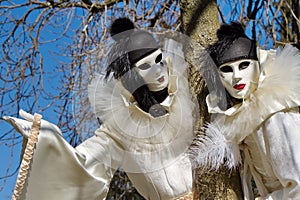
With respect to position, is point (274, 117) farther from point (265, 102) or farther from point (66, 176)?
point (66, 176)

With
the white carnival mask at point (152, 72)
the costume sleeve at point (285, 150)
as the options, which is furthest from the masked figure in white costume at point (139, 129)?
the costume sleeve at point (285, 150)

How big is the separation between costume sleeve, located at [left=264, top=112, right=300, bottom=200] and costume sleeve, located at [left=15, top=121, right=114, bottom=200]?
0.43m

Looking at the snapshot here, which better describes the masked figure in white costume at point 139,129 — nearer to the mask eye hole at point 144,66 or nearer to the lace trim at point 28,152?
the mask eye hole at point 144,66

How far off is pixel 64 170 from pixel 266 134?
51 centimetres

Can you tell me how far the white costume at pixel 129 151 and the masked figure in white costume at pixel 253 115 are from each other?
Result: 0.07 m

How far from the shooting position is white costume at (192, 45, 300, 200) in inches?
47.3

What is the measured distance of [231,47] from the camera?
1.31 meters

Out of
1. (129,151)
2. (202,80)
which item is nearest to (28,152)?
(129,151)

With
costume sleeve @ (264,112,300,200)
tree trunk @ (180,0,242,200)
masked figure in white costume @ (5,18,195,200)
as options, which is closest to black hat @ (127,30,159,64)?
masked figure in white costume @ (5,18,195,200)

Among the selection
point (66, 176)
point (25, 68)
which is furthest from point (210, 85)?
point (25, 68)

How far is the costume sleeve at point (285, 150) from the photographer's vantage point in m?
1.18

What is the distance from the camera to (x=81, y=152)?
1360 millimetres

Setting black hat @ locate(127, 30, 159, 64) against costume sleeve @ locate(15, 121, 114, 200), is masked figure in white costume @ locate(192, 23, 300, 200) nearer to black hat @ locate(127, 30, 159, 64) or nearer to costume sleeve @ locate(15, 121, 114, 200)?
black hat @ locate(127, 30, 159, 64)

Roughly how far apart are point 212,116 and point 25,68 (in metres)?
1.24
